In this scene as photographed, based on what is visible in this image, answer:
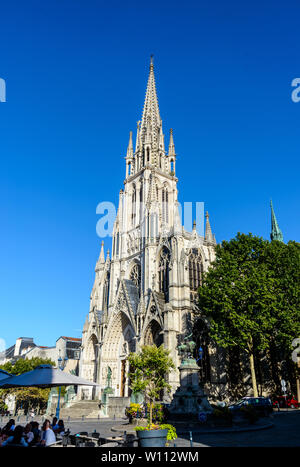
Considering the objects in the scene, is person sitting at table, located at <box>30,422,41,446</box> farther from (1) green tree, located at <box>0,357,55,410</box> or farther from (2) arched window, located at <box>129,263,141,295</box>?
Result: (1) green tree, located at <box>0,357,55,410</box>

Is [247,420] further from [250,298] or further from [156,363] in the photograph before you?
[250,298]

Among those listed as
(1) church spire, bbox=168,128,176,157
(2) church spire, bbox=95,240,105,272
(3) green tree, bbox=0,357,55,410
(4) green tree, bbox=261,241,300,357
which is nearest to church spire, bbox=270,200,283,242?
(1) church spire, bbox=168,128,176,157

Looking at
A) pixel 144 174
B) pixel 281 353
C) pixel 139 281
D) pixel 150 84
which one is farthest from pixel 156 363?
pixel 150 84

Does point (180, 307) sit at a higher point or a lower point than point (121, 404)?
higher

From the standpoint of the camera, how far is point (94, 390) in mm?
41219

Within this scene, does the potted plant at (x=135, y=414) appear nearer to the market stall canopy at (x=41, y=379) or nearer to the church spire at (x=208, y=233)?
the market stall canopy at (x=41, y=379)

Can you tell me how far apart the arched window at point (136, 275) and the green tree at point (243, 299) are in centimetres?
1442

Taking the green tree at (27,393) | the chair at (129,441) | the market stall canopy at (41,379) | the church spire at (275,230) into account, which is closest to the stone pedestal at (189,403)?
the market stall canopy at (41,379)

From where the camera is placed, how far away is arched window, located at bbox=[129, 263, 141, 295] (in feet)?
143

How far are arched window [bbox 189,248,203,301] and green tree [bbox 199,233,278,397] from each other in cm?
806

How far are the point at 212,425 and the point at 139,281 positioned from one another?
26.5 metres

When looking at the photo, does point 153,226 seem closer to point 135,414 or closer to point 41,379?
point 135,414

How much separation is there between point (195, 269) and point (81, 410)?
61.5ft

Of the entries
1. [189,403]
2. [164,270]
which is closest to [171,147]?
[164,270]
